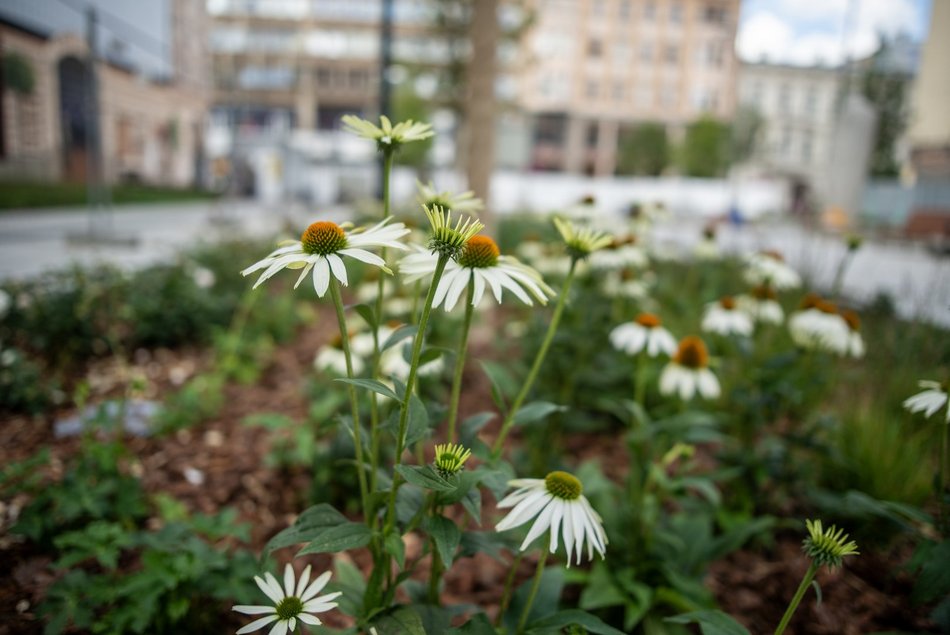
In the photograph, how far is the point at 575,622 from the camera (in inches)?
36.6

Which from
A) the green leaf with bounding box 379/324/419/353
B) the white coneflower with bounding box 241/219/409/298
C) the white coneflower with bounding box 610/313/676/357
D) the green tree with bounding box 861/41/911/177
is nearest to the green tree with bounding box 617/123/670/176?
the green tree with bounding box 861/41/911/177

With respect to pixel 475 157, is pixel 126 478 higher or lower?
lower

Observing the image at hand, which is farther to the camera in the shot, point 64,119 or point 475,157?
point 64,119

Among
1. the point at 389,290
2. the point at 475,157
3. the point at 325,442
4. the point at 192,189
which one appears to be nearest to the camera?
the point at 325,442

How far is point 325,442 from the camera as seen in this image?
2.15 m

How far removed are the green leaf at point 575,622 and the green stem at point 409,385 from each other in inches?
12.7

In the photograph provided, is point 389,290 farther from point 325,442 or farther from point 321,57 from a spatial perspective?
point 321,57

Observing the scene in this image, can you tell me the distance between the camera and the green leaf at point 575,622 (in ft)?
2.94

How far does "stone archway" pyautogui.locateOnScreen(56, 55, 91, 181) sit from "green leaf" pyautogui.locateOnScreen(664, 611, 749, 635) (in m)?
8.39

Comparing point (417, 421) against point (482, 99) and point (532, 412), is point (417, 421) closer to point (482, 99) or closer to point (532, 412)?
point (532, 412)

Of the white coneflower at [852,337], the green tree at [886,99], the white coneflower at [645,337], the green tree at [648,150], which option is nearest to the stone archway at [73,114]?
the white coneflower at [645,337]

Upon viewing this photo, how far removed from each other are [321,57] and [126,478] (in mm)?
41742

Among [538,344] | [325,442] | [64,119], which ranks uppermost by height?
[64,119]

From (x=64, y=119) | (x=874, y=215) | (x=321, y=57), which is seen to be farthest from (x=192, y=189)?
(x=874, y=215)
